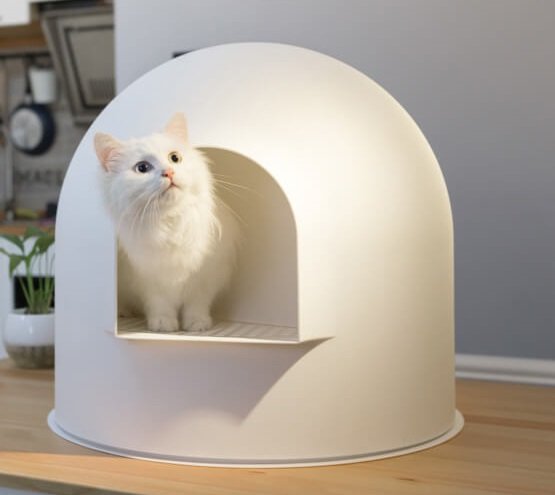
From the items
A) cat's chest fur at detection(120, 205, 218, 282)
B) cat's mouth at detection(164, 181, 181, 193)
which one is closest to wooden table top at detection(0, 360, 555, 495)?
cat's chest fur at detection(120, 205, 218, 282)

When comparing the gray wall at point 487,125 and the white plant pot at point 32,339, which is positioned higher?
the gray wall at point 487,125

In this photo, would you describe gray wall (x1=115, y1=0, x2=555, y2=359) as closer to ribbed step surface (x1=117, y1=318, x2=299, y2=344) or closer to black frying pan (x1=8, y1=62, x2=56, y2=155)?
ribbed step surface (x1=117, y1=318, x2=299, y2=344)

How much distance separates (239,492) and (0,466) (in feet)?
1.25

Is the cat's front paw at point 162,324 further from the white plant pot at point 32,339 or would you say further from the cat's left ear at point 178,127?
the white plant pot at point 32,339

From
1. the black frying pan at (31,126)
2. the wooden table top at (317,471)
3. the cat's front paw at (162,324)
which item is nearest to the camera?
the wooden table top at (317,471)

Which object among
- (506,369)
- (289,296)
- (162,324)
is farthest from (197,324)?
(506,369)

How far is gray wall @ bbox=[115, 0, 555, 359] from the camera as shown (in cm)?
178

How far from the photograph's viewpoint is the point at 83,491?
1069 mm

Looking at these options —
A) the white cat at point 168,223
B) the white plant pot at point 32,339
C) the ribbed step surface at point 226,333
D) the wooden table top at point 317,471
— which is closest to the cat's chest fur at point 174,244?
the white cat at point 168,223

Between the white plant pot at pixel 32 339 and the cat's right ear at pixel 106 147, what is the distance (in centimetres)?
82

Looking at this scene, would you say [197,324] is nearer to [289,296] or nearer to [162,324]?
[162,324]

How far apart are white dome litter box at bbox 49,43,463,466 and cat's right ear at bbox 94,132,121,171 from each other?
0.19 ft

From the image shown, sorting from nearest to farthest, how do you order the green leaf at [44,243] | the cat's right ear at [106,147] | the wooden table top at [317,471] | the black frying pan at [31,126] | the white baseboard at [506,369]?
the wooden table top at [317,471], the cat's right ear at [106,147], the white baseboard at [506,369], the green leaf at [44,243], the black frying pan at [31,126]

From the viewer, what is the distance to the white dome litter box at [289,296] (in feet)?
3.75
